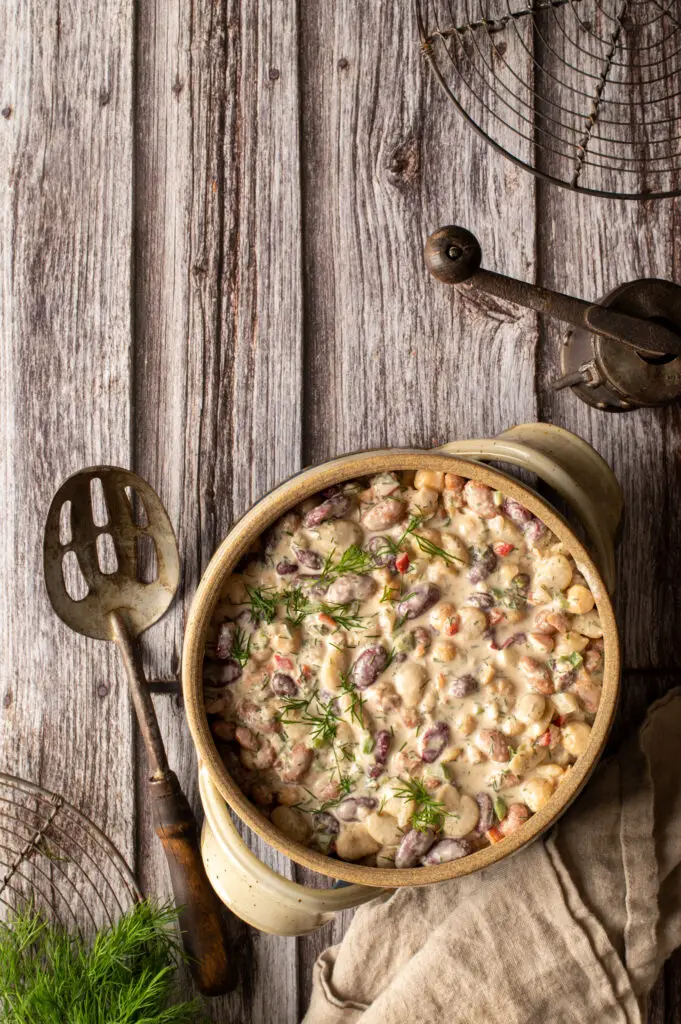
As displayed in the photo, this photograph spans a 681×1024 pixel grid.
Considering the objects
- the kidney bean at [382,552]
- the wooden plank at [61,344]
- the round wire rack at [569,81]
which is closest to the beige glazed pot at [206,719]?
the kidney bean at [382,552]

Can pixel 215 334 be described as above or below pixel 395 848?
above

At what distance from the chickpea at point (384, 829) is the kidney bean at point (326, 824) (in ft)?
0.15

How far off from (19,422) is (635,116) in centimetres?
112

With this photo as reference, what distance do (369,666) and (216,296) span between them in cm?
69

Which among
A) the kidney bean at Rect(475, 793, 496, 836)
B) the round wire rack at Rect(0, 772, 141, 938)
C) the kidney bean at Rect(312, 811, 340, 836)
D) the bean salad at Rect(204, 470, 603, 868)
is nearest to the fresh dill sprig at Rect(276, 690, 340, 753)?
the bean salad at Rect(204, 470, 603, 868)

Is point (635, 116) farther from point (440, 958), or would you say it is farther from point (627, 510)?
point (440, 958)

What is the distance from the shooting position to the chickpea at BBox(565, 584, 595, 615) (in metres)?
1.30

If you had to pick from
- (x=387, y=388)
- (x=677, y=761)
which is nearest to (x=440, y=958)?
(x=677, y=761)

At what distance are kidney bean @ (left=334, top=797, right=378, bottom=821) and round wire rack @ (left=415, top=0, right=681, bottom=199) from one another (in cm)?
99

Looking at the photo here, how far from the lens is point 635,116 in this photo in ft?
5.26

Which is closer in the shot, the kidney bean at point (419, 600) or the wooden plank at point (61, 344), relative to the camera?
the kidney bean at point (419, 600)

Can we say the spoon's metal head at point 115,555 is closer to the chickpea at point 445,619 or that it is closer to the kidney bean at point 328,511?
the kidney bean at point 328,511

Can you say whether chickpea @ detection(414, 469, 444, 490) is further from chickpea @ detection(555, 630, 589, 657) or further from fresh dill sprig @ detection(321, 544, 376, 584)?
chickpea @ detection(555, 630, 589, 657)

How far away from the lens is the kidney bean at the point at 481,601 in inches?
52.2
